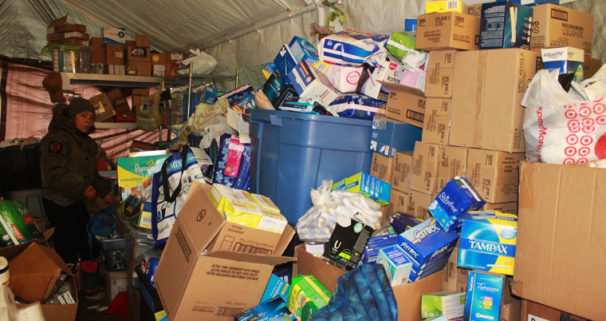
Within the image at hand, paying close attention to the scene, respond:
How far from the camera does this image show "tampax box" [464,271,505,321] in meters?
1.27

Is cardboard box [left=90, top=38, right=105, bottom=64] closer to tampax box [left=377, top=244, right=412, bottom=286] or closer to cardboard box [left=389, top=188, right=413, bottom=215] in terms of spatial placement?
cardboard box [left=389, top=188, right=413, bottom=215]

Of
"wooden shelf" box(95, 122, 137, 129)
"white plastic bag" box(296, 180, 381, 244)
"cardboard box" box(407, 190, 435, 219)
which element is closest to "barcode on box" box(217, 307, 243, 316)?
"white plastic bag" box(296, 180, 381, 244)

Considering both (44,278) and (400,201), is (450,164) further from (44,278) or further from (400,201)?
(44,278)

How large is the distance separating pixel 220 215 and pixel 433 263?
0.76m

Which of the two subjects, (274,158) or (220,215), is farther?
(274,158)

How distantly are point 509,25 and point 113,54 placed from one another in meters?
4.82

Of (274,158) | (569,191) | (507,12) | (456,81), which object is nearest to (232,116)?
(274,158)

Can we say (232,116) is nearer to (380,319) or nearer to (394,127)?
(394,127)

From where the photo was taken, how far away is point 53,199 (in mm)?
3229

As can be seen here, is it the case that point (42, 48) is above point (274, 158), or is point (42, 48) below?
above

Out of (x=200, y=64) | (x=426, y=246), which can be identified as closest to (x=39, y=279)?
(x=426, y=246)

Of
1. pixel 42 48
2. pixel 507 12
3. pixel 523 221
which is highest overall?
pixel 42 48

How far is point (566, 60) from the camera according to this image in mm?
1342

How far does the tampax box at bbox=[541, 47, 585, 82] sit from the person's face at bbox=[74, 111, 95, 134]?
119 inches
